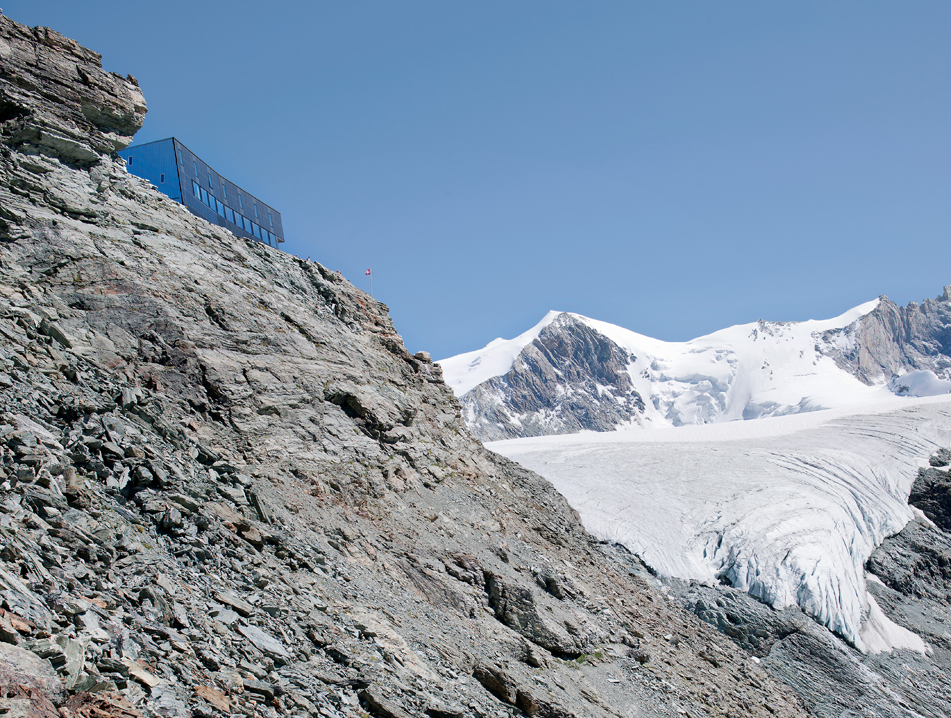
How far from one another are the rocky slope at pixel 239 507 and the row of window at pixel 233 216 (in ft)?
10.5

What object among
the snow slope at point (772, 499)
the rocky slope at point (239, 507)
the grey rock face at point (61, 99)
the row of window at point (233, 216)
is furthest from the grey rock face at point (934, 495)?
the grey rock face at point (61, 99)

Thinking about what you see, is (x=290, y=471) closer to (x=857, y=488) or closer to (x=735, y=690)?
(x=735, y=690)

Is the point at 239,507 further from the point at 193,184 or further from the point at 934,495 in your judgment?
the point at 934,495

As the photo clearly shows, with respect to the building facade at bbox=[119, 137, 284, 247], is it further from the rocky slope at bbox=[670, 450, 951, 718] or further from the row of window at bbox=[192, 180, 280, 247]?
the rocky slope at bbox=[670, 450, 951, 718]

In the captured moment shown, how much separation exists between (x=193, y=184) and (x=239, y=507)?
14.9m

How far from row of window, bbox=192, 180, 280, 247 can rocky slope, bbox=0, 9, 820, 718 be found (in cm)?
321

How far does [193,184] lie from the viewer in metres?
24.4

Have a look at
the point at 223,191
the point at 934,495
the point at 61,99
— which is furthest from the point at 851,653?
the point at 61,99

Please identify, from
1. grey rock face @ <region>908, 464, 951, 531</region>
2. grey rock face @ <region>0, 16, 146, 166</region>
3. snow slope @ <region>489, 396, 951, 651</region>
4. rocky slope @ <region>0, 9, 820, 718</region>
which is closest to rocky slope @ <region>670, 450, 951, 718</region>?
snow slope @ <region>489, 396, 951, 651</region>

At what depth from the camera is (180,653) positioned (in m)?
9.30

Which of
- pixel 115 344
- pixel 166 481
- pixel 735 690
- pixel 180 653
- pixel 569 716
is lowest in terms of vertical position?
pixel 735 690

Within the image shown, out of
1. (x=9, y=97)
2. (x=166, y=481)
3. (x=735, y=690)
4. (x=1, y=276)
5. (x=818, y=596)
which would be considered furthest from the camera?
(x=818, y=596)

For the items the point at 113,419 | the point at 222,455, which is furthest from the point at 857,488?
the point at 113,419

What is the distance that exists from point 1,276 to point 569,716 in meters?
15.3
